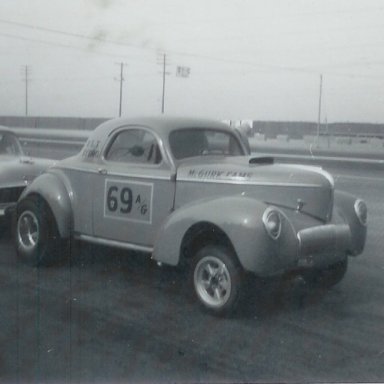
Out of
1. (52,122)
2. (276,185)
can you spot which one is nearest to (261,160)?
(276,185)

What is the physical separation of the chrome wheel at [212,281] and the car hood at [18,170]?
10.1ft

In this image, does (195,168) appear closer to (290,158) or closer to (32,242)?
(32,242)

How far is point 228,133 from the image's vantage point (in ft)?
19.5

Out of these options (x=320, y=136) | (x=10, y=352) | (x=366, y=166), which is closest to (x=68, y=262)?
(x=10, y=352)

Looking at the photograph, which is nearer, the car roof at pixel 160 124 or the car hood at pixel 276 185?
the car hood at pixel 276 185

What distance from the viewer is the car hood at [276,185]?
483 centimetres

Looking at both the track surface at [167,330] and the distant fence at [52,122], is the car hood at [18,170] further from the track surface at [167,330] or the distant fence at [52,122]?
the track surface at [167,330]

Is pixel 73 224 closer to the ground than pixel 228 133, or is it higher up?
closer to the ground

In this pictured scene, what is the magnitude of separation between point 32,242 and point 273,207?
2.63 meters

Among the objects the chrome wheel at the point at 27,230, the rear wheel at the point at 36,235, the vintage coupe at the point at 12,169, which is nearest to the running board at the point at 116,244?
the rear wheel at the point at 36,235

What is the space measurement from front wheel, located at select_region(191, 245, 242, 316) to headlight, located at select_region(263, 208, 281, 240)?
13.3 inches

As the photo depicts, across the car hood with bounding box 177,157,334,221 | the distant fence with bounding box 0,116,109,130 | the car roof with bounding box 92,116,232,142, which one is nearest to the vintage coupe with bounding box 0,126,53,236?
the distant fence with bounding box 0,116,109,130

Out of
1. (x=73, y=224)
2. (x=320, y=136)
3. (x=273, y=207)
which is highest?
(x=320, y=136)

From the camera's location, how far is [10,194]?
22.9ft
